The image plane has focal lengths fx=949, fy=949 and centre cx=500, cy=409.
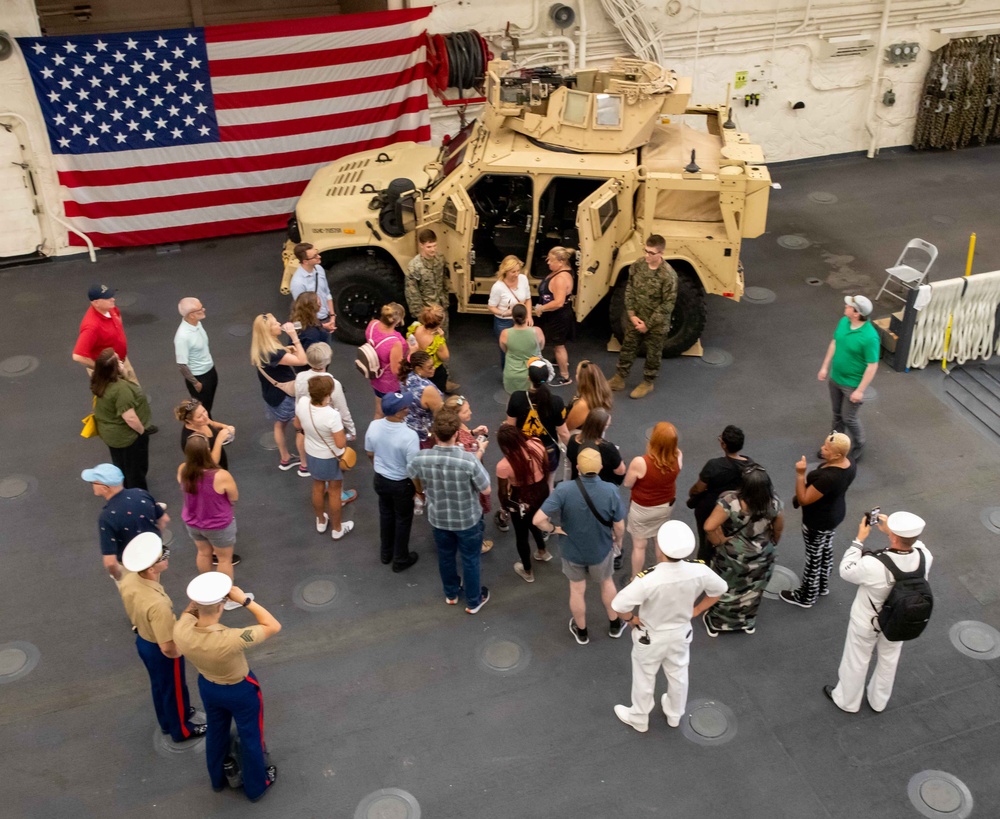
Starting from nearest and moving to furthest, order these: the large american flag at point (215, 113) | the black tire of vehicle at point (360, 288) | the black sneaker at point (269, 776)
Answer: the black sneaker at point (269, 776) < the black tire of vehicle at point (360, 288) < the large american flag at point (215, 113)

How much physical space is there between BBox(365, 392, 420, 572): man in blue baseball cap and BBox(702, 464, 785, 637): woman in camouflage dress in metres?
1.99

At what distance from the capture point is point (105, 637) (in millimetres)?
6398

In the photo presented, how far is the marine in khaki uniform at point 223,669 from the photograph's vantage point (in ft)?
15.3

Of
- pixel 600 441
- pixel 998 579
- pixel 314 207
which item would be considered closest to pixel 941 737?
pixel 998 579

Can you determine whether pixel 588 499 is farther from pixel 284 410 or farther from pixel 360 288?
pixel 360 288

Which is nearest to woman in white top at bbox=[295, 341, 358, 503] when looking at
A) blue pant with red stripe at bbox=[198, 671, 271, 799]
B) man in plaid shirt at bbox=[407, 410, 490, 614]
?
man in plaid shirt at bbox=[407, 410, 490, 614]

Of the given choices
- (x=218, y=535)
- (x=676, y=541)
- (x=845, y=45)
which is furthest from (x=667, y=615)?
(x=845, y=45)

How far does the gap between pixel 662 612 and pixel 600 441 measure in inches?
48.2

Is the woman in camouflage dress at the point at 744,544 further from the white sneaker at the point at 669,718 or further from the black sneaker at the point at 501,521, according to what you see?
the black sneaker at the point at 501,521

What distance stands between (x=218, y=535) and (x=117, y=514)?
93 centimetres

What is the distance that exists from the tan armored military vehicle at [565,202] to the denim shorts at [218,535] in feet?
11.3

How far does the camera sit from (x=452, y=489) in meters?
5.87

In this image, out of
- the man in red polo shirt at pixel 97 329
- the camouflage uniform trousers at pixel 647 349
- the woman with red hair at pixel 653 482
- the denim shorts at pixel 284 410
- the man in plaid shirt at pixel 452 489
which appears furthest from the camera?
the camouflage uniform trousers at pixel 647 349

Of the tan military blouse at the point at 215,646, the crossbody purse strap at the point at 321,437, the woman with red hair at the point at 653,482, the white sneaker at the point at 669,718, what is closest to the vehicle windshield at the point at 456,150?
the crossbody purse strap at the point at 321,437
